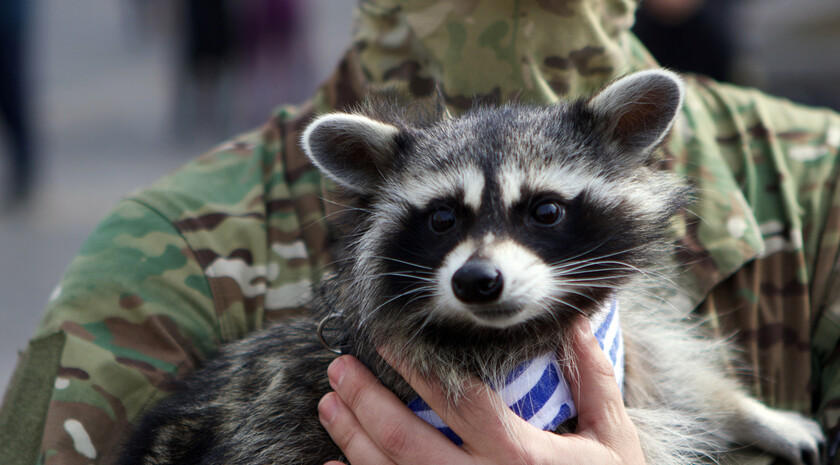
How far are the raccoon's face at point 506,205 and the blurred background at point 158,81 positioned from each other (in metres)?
4.06

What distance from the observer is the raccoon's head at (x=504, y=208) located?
208cm

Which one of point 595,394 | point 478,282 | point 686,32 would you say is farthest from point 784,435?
point 686,32

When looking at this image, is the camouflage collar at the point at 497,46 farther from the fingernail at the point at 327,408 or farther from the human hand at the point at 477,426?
the fingernail at the point at 327,408

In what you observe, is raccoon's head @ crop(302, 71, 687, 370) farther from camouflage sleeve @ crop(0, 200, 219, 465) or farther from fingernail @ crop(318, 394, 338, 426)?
camouflage sleeve @ crop(0, 200, 219, 465)

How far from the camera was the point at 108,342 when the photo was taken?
7.90ft

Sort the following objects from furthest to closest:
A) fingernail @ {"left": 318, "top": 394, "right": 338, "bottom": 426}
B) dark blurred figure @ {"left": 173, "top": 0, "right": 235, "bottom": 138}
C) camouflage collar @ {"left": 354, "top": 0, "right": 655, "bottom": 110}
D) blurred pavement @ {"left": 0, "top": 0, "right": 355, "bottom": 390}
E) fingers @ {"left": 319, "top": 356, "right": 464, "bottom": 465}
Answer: dark blurred figure @ {"left": 173, "top": 0, "right": 235, "bottom": 138} → blurred pavement @ {"left": 0, "top": 0, "right": 355, "bottom": 390} → camouflage collar @ {"left": 354, "top": 0, "right": 655, "bottom": 110} → fingernail @ {"left": 318, "top": 394, "right": 338, "bottom": 426} → fingers @ {"left": 319, "top": 356, "right": 464, "bottom": 465}

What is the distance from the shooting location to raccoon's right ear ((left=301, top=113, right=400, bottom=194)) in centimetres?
229

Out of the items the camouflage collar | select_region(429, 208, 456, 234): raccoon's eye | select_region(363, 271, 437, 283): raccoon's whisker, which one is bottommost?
select_region(363, 271, 437, 283): raccoon's whisker

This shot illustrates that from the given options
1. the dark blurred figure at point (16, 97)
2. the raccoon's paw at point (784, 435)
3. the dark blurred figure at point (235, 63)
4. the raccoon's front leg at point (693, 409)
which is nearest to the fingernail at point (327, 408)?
the raccoon's front leg at point (693, 409)

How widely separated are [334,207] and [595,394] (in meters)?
1.04

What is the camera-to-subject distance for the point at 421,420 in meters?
2.23

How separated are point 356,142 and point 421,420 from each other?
812 millimetres

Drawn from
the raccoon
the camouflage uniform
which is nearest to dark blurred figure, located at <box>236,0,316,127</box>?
the camouflage uniform

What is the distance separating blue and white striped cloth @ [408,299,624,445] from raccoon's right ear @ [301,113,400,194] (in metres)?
0.67
